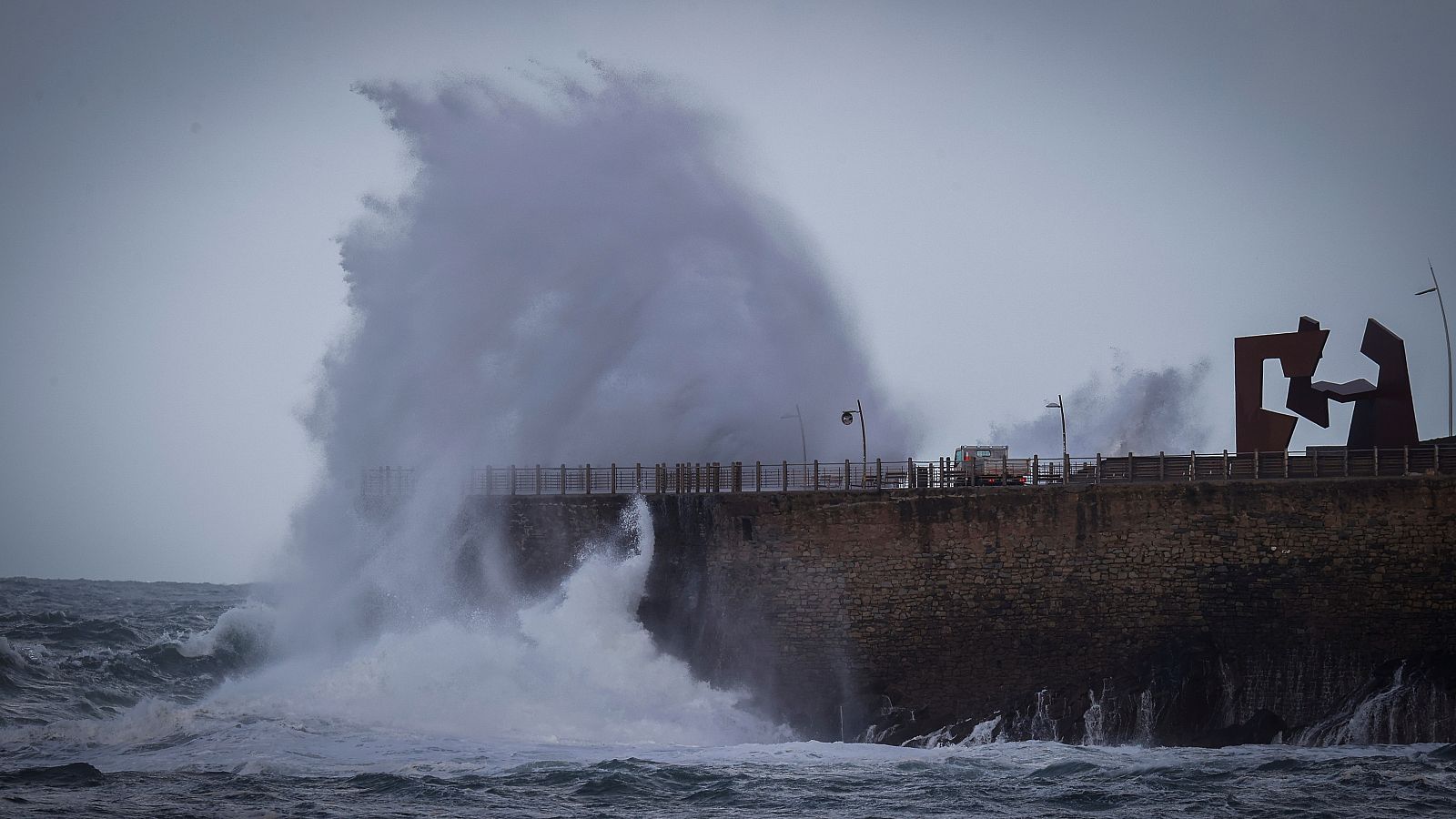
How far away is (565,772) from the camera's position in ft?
78.6

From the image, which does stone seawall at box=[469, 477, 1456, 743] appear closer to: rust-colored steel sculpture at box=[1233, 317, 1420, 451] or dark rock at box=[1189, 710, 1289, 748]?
dark rock at box=[1189, 710, 1289, 748]

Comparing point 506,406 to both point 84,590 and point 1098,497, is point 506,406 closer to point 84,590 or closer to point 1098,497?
point 1098,497

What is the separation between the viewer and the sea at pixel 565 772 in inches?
826

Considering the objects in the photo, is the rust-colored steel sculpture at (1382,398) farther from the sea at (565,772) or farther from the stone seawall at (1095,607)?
the sea at (565,772)

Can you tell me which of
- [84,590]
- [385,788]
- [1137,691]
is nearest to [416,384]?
[385,788]

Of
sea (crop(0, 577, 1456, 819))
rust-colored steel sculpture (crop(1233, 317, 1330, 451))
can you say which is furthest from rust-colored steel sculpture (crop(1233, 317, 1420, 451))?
sea (crop(0, 577, 1456, 819))

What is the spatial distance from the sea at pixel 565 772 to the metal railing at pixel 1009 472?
5501mm

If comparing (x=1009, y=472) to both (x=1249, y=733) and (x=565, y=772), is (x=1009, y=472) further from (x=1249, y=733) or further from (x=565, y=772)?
(x=565, y=772)

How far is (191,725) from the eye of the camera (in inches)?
1075

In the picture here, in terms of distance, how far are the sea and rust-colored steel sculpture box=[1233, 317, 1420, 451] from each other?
7.06 metres

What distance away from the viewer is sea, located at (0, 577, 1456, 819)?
20969 millimetres

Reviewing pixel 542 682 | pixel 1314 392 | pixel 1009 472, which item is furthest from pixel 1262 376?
pixel 542 682

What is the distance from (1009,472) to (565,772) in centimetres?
1245

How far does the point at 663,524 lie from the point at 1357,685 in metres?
14.5
